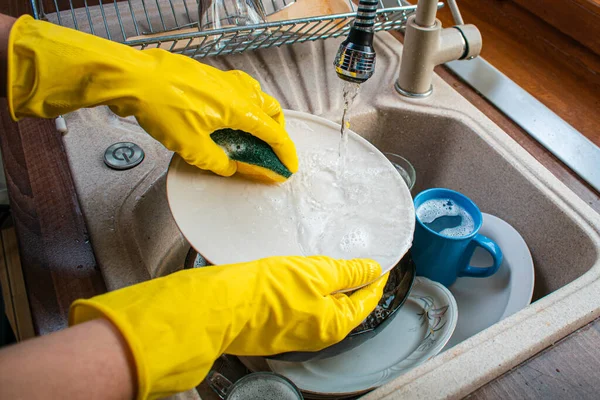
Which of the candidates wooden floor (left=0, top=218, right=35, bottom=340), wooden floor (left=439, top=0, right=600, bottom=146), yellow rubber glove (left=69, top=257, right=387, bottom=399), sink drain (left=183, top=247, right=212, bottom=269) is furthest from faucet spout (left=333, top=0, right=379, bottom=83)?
wooden floor (left=0, top=218, right=35, bottom=340)

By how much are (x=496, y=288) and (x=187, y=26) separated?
2.92ft

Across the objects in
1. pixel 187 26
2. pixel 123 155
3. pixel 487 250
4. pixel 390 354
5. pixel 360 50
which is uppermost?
pixel 360 50

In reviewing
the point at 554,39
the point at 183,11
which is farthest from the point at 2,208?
the point at 554,39

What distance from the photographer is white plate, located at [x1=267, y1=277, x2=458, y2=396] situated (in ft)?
2.28

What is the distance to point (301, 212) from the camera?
67 centimetres

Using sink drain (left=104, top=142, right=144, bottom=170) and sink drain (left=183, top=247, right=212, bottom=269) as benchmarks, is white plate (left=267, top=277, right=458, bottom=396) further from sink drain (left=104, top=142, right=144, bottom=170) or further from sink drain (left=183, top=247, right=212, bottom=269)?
sink drain (left=104, top=142, right=144, bottom=170)

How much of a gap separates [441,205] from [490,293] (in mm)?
190

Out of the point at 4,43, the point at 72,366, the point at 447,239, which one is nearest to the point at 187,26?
the point at 4,43

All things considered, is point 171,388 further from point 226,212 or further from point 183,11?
point 183,11

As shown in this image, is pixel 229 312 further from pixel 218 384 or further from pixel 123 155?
pixel 123 155

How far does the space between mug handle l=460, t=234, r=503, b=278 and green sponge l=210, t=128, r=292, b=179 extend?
1.20 ft

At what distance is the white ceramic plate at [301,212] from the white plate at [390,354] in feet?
0.68

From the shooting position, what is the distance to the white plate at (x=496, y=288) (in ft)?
2.60

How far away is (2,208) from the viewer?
1391 mm
